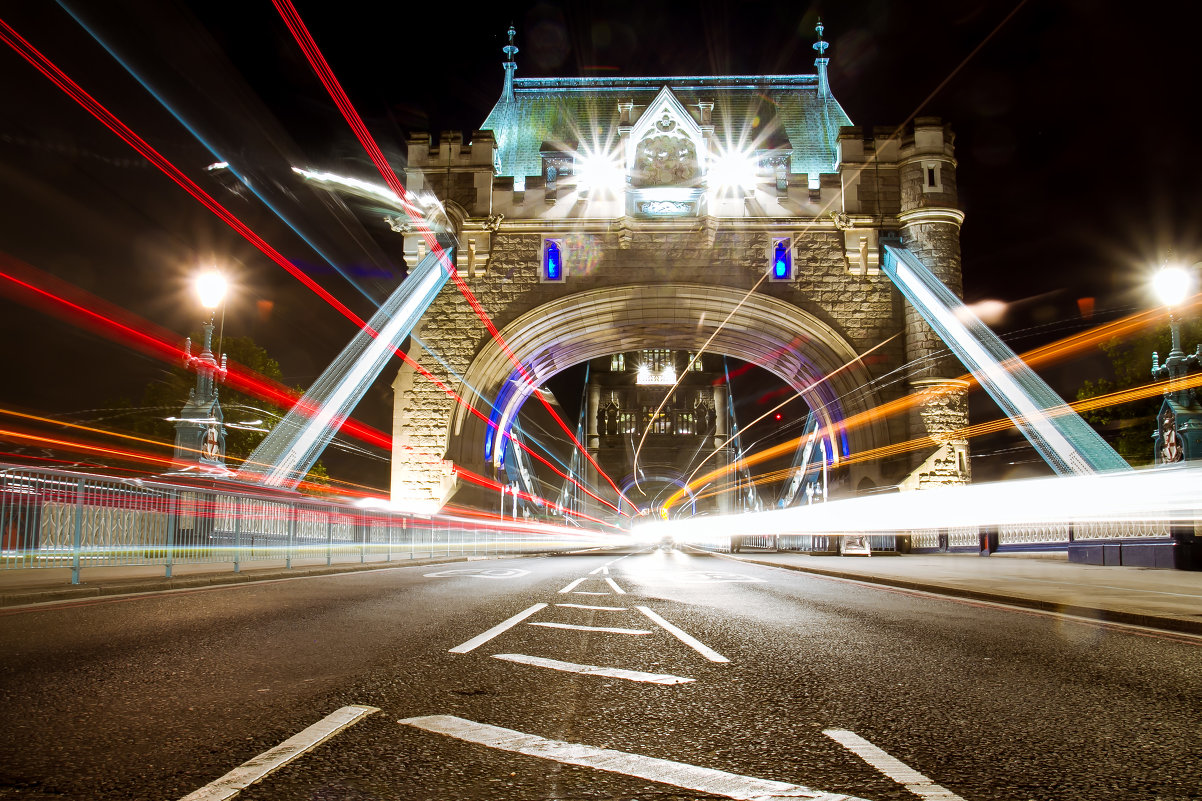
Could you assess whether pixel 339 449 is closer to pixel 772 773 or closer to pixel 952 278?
pixel 952 278

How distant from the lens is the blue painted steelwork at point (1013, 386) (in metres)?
23.8

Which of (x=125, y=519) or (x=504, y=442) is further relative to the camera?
(x=504, y=442)

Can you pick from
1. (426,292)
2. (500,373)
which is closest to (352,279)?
(426,292)

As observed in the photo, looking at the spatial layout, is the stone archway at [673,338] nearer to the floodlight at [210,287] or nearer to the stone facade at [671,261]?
the stone facade at [671,261]

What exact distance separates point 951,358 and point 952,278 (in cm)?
267

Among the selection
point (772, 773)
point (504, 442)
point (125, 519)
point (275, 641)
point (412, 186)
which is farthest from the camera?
point (504, 442)

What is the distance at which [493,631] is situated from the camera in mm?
5438

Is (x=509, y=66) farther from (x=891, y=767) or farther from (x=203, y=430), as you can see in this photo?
(x=891, y=767)

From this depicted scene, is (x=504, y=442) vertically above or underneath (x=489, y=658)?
above

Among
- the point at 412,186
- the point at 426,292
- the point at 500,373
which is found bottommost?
the point at 500,373

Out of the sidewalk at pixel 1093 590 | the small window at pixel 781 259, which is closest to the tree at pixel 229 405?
the small window at pixel 781 259

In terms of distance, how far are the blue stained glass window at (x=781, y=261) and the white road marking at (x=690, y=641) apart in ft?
74.0

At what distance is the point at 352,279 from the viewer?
28547 millimetres

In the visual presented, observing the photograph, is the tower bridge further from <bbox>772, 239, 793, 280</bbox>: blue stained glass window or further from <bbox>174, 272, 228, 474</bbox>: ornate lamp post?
<bbox>174, 272, 228, 474</bbox>: ornate lamp post
